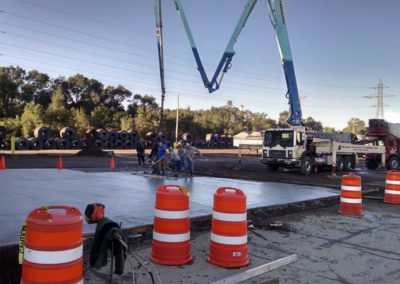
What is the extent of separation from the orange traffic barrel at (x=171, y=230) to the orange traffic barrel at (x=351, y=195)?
5454 millimetres

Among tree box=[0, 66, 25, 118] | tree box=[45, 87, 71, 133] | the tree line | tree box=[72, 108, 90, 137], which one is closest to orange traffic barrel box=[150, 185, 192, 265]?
the tree line

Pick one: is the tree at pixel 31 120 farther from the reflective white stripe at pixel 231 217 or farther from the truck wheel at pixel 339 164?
the reflective white stripe at pixel 231 217

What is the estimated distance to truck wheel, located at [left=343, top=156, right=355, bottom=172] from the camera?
27.1 metres

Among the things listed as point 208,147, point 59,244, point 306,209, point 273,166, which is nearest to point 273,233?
point 306,209

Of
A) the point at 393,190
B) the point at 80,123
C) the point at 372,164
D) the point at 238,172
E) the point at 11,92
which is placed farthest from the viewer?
the point at 11,92

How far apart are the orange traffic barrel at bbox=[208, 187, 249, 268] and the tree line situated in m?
48.0

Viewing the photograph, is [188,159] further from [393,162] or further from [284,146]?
[393,162]

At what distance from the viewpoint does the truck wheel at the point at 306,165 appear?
74.2ft

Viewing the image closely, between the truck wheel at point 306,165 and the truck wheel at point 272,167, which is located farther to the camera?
the truck wheel at point 272,167

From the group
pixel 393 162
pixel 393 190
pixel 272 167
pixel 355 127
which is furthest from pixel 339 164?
pixel 355 127

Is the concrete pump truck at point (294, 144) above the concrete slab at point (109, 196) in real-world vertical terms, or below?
above

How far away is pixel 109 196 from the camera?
10047 millimetres

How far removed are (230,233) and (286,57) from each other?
68.4 ft

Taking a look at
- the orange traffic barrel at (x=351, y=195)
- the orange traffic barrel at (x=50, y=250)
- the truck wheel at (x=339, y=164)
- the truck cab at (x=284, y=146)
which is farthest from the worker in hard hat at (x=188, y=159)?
the orange traffic barrel at (x=50, y=250)
